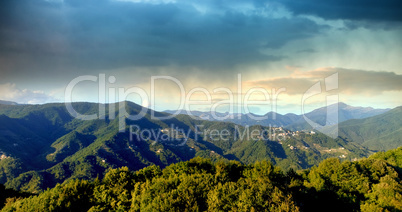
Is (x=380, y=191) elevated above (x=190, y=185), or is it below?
below

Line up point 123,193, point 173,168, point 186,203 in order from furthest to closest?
point 173,168 → point 123,193 → point 186,203

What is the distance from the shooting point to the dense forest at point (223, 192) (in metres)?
30.5

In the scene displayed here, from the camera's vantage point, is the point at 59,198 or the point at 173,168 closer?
the point at 59,198

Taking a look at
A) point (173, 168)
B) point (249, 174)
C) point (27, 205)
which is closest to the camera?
point (27, 205)

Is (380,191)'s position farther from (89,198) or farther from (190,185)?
(89,198)

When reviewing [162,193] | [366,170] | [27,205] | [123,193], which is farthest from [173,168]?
[366,170]

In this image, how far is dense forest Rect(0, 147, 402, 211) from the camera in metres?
30.5

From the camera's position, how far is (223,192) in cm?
3212

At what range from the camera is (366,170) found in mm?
55625

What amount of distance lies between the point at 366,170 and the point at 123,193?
58596mm

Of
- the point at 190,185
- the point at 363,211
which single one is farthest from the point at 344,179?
the point at 190,185

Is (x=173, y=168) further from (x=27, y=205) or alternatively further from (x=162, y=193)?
(x=27, y=205)

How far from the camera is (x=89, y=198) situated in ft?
129

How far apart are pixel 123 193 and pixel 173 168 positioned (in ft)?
56.7
